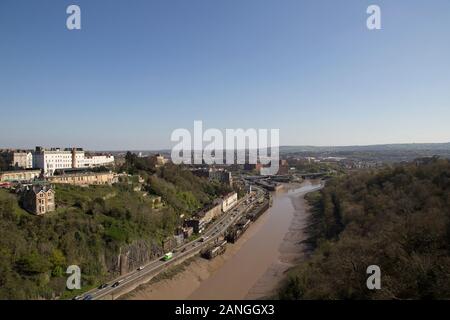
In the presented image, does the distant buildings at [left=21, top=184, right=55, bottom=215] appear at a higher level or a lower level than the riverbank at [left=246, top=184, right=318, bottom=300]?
higher

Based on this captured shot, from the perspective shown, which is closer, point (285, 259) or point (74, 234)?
point (74, 234)

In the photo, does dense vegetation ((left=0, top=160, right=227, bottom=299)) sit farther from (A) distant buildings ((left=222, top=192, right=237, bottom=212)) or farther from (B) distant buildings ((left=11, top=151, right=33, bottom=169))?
(A) distant buildings ((left=222, top=192, right=237, bottom=212))

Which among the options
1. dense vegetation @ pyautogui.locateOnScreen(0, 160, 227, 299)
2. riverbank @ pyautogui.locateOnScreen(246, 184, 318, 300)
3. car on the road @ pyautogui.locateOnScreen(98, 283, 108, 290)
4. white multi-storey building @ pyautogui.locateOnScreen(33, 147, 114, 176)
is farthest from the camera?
white multi-storey building @ pyautogui.locateOnScreen(33, 147, 114, 176)

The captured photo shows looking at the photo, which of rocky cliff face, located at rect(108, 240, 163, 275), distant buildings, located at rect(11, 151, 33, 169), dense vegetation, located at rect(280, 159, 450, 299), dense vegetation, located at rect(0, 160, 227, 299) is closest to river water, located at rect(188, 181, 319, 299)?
dense vegetation, located at rect(280, 159, 450, 299)

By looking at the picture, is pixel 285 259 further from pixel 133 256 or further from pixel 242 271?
pixel 133 256

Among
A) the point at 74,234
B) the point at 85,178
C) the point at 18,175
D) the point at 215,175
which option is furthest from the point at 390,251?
the point at 215,175

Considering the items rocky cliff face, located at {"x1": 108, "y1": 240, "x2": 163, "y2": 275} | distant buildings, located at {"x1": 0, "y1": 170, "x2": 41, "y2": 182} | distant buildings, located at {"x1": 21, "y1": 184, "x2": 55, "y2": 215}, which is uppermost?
distant buildings, located at {"x1": 0, "y1": 170, "x2": 41, "y2": 182}
